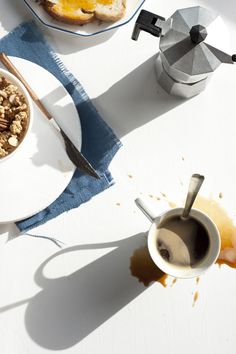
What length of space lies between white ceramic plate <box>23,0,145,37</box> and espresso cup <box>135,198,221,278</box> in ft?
1.26

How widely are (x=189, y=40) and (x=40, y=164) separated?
369 millimetres

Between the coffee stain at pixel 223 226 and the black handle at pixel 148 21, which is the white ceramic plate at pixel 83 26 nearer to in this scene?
the black handle at pixel 148 21

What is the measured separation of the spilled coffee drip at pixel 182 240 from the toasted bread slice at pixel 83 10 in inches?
17.6

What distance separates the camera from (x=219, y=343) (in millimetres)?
1132

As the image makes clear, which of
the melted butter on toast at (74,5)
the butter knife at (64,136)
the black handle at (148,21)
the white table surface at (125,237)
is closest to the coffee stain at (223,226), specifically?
the white table surface at (125,237)

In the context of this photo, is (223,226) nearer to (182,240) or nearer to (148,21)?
(182,240)

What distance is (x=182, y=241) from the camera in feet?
3.59

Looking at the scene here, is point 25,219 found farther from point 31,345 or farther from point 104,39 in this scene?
point 104,39

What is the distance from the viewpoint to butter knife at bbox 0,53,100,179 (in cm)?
112

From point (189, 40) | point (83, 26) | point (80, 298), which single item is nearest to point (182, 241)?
point (80, 298)

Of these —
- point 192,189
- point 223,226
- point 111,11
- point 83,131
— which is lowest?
point 223,226

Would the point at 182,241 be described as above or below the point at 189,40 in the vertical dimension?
below

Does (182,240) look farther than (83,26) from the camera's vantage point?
No

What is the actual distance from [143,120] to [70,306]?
41 centimetres
